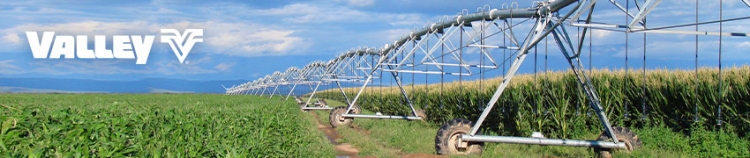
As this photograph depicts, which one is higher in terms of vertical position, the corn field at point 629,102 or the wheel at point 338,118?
the corn field at point 629,102

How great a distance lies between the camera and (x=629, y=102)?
1548 centimetres

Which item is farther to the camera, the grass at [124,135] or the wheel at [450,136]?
the wheel at [450,136]

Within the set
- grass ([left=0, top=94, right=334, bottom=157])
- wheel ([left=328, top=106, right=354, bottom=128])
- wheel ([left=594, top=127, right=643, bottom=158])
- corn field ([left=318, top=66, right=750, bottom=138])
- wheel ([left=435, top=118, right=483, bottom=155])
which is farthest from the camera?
wheel ([left=328, top=106, right=354, bottom=128])

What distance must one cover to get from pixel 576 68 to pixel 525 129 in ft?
17.5

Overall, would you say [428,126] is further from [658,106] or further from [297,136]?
[297,136]

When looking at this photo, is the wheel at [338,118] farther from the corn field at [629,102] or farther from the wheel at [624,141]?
the wheel at [624,141]

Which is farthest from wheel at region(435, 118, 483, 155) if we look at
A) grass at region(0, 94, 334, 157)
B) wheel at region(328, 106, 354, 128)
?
wheel at region(328, 106, 354, 128)

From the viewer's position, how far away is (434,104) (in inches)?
1098

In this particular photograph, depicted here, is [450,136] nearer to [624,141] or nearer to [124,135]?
[624,141]

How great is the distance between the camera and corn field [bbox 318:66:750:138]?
1280 cm

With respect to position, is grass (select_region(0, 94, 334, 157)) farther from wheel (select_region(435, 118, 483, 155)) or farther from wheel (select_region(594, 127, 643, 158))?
wheel (select_region(594, 127, 643, 158))

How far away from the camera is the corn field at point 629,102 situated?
42.0 ft

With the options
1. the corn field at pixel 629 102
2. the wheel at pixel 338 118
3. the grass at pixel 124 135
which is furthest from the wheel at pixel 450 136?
the wheel at pixel 338 118

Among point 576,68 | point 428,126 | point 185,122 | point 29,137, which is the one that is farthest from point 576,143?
point 428,126
